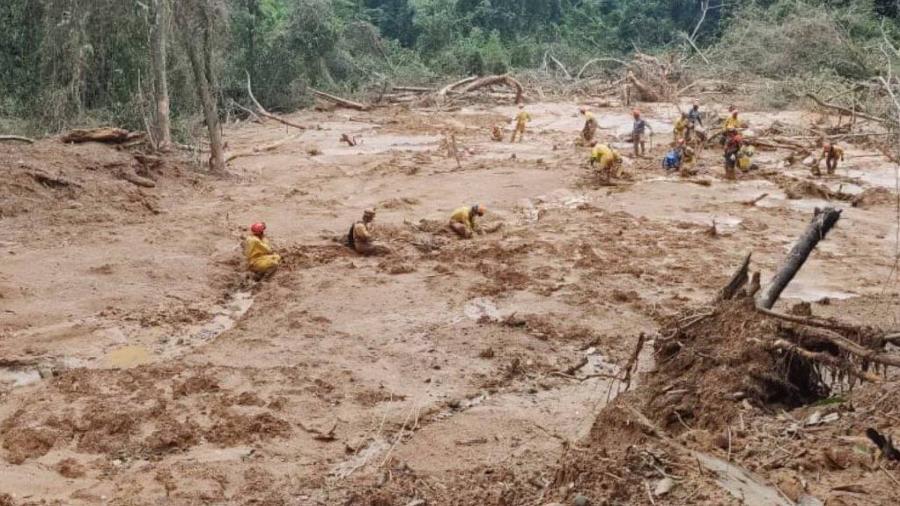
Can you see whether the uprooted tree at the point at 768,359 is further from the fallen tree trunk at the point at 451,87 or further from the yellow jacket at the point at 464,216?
the fallen tree trunk at the point at 451,87

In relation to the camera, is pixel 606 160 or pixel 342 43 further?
pixel 342 43

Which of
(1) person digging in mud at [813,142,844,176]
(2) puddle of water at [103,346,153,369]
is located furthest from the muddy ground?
(1) person digging in mud at [813,142,844,176]

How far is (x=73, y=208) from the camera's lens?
11.3 metres

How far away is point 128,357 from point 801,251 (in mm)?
5541

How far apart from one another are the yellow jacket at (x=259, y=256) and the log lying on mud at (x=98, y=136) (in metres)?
6.33

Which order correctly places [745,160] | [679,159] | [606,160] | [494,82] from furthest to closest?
[494,82]
[679,159]
[745,160]
[606,160]

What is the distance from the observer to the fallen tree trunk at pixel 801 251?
487 centimetres

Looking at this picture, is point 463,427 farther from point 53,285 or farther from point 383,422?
point 53,285

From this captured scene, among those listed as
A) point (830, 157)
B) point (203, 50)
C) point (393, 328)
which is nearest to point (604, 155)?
point (830, 157)

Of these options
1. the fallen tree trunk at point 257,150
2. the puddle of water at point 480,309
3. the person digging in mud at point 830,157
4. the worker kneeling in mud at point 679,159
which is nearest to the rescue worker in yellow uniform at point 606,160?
the worker kneeling in mud at point 679,159

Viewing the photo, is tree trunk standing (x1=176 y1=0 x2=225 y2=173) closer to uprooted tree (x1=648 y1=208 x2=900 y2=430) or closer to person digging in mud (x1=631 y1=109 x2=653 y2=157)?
person digging in mud (x1=631 y1=109 x2=653 y2=157)

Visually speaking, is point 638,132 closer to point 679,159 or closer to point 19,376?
point 679,159

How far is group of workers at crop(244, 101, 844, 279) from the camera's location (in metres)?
9.23

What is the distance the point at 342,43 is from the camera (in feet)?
93.0
